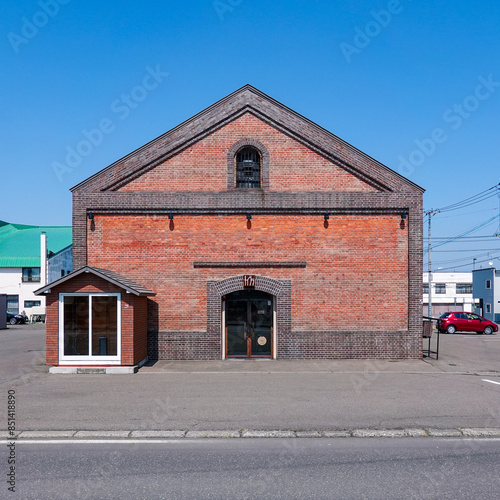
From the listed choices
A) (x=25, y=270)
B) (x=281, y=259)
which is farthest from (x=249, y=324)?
(x=25, y=270)

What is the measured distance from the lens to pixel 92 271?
15.1 m

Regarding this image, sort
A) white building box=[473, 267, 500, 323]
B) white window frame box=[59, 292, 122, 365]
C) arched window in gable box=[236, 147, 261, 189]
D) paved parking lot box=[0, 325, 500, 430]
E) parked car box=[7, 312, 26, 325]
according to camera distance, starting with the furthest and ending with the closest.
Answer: white building box=[473, 267, 500, 323]
parked car box=[7, 312, 26, 325]
arched window in gable box=[236, 147, 261, 189]
white window frame box=[59, 292, 122, 365]
paved parking lot box=[0, 325, 500, 430]

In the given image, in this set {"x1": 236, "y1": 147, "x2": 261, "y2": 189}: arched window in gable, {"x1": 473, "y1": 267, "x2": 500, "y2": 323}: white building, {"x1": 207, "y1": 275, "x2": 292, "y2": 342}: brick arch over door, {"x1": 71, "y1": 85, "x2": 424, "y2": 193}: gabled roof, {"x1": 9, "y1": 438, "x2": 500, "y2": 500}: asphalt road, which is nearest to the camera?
{"x1": 9, "y1": 438, "x2": 500, "y2": 500}: asphalt road

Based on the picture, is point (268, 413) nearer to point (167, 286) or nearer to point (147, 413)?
point (147, 413)

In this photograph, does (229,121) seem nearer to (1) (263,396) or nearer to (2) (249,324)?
(2) (249,324)

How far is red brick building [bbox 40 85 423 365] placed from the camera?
17344 millimetres

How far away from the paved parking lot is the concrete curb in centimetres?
26

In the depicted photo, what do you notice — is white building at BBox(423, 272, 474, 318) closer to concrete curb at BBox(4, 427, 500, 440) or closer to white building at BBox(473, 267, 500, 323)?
white building at BBox(473, 267, 500, 323)

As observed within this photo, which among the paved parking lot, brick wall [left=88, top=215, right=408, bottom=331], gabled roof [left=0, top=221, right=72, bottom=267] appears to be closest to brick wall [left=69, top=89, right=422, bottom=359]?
brick wall [left=88, top=215, right=408, bottom=331]

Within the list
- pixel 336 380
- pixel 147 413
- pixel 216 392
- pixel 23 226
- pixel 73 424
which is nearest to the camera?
pixel 73 424

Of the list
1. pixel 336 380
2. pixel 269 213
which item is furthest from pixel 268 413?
pixel 269 213

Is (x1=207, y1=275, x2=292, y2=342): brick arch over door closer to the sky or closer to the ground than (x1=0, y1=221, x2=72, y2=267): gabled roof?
closer to the ground

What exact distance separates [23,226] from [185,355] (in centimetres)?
4831

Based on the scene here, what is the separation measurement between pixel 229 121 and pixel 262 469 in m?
13.5
